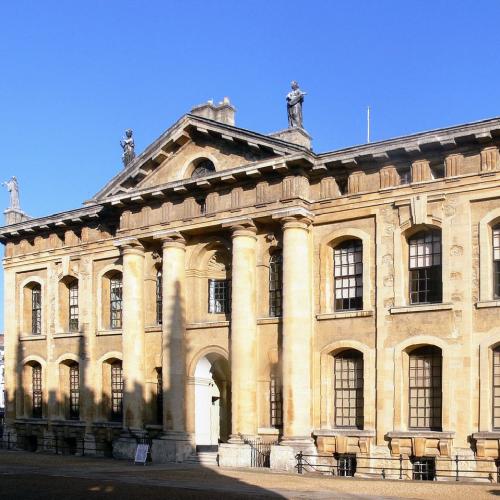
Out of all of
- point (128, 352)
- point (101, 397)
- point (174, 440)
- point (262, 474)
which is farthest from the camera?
point (101, 397)

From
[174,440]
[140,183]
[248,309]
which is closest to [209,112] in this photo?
[140,183]

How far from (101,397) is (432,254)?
17106 mm

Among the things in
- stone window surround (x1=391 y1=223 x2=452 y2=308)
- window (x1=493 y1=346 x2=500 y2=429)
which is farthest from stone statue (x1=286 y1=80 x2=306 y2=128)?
window (x1=493 y1=346 x2=500 y2=429)

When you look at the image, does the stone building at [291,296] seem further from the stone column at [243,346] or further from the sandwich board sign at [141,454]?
the sandwich board sign at [141,454]

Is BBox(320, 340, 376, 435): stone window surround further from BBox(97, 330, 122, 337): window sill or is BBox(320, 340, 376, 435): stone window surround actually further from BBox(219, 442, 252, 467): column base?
BBox(97, 330, 122, 337): window sill

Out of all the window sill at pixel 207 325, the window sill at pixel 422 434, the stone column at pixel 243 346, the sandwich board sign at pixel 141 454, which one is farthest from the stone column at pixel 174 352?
the window sill at pixel 422 434

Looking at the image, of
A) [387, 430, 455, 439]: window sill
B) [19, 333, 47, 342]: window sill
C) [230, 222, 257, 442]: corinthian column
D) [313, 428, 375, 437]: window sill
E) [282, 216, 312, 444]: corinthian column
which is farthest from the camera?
[19, 333, 47, 342]: window sill

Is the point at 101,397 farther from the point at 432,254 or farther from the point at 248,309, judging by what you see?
the point at 432,254

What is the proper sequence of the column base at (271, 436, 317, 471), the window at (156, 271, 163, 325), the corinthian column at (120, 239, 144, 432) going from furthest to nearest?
the window at (156, 271, 163, 325) → the corinthian column at (120, 239, 144, 432) → the column base at (271, 436, 317, 471)

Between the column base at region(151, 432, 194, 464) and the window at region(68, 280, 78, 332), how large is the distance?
9.14m

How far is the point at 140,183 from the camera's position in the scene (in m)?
36.7

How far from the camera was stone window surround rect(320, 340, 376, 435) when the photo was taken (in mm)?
29547

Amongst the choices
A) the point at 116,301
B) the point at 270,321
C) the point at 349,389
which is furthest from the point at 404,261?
the point at 116,301

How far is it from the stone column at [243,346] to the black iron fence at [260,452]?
0.20 m
